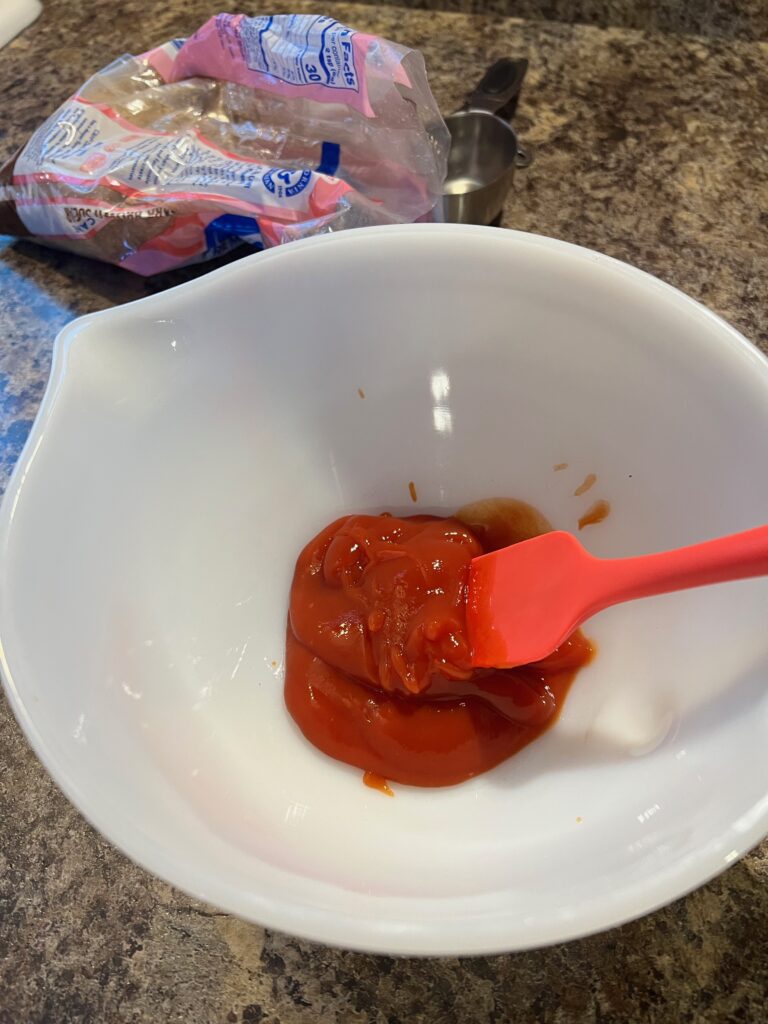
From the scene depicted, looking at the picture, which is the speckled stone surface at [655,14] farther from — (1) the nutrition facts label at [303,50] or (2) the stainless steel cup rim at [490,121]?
(1) the nutrition facts label at [303,50]

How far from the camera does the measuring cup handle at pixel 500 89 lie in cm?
105

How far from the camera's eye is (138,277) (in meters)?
0.99

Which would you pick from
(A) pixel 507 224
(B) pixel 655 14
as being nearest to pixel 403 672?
(A) pixel 507 224

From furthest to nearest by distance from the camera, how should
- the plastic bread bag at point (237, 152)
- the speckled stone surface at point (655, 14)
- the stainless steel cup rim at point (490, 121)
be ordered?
the speckled stone surface at point (655, 14) < the stainless steel cup rim at point (490, 121) < the plastic bread bag at point (237, 152)

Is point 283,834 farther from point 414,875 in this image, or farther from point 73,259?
point 73,259

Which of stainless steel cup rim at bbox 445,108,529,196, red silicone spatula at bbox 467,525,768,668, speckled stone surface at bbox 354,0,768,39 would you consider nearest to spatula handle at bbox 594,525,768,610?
red silicone spatula at bbox 467,525,768,668

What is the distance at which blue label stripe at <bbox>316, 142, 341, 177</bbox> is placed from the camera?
94cm

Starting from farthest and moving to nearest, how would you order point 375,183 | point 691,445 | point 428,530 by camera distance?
point 375,183
point 428,530
point 691,445

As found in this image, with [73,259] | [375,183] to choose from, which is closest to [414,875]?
[375,183]

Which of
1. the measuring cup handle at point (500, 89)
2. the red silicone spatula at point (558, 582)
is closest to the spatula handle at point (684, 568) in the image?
the red silicone spatula at point (558, 582)

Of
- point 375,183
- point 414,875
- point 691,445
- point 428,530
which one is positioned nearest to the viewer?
point 414,875

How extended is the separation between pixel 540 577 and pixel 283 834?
29 cm

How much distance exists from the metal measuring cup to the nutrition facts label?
8.0 inches

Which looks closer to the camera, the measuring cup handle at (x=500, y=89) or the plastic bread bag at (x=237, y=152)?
the plastic bread bag at (x=237, y=152)
